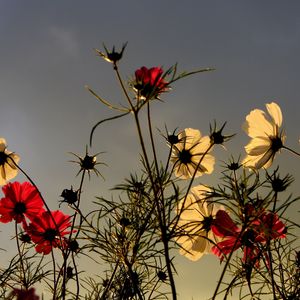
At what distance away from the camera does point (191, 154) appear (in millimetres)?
1583

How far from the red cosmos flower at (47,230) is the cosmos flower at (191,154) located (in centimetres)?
45

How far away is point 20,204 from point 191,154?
768 millimetres

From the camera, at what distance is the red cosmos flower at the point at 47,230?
1.67m

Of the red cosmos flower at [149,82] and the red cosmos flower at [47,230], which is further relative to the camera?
the red cosmos flower at [47,230]

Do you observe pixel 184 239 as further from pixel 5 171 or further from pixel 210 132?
pixel 5 171

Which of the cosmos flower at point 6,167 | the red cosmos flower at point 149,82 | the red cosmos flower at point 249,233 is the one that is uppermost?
the cosmos flower at point 6,167

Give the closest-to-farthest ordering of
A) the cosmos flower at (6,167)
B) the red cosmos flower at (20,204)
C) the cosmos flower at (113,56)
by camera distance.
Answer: the cosmos flower at (113,56) → the cosmos flower at (6,167) → the red cosmos flower at (20,204)

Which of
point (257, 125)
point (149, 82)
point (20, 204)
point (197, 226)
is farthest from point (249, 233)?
point (20, 204)

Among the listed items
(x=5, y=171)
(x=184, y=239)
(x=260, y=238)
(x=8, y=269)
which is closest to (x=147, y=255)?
(x=184, y=239)

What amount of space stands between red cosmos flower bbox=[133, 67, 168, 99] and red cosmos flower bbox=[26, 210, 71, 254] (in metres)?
0.70

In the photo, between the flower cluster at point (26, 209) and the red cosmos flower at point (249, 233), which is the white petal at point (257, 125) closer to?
the red cosmos flower at point (249, 233)

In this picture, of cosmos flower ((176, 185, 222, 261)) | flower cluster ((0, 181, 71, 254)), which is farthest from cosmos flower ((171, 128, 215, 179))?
flower cluster ((0, 181, 71, 254))

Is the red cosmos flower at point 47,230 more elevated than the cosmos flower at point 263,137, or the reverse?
the cosmos flower at point 263,137

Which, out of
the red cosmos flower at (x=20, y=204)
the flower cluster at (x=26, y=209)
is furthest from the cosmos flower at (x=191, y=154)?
the red cosmos flower at (x=20, y=204)
